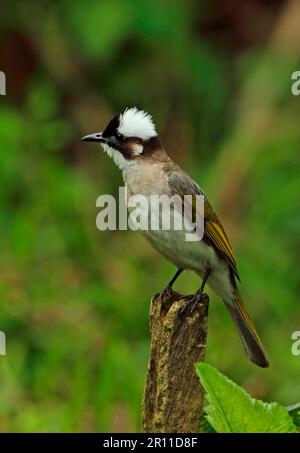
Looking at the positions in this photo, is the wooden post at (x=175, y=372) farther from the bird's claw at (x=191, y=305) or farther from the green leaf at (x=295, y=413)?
the green leaf at (x=295, y=413)

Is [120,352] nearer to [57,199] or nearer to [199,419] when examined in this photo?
[57,199]

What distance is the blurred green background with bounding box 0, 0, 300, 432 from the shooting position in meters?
5.29

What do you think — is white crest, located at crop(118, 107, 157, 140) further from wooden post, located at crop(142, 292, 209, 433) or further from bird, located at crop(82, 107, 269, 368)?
wooden post, located at crop(142, 292, 209, 433)

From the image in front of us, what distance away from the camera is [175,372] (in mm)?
2217

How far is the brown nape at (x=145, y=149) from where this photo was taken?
139 inches

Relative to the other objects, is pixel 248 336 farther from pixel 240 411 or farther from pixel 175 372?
pixel 240 411

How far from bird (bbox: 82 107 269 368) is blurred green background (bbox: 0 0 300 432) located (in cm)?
142

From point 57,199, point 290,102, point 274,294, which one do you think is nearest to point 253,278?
point 274,294

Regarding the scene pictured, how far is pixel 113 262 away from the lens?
6.21m

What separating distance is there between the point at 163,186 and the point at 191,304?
846 millimetres
